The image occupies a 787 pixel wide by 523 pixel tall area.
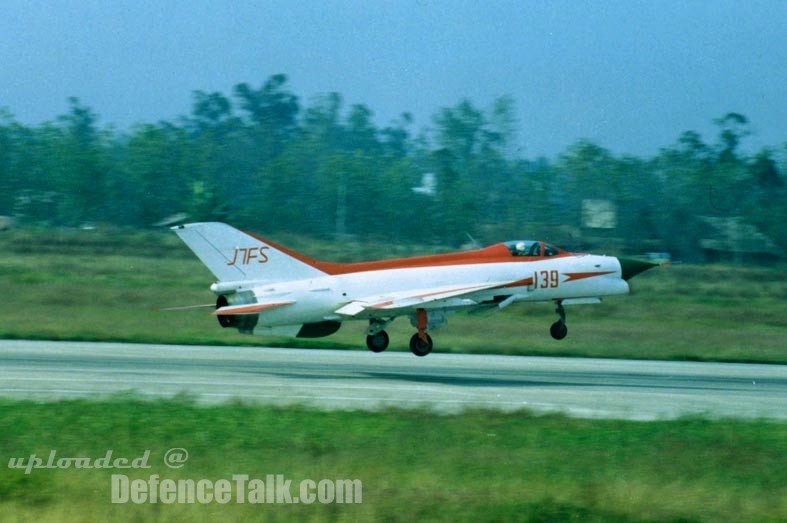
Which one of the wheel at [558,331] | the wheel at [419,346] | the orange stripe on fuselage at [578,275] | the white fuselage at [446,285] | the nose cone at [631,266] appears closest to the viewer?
the white fuselage at [446,285]

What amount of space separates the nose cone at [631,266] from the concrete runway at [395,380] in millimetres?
2378

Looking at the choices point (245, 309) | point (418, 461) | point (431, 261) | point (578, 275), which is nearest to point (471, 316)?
point (578, 275)

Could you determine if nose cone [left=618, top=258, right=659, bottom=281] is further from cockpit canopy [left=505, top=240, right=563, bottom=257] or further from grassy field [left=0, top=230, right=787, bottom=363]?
grassy field [left=0, top=230, right=787, bottom=363]

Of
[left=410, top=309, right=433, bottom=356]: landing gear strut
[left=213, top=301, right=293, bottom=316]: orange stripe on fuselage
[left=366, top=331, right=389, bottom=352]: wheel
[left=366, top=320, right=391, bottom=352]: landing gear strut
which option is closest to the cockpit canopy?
[left=410, top=309, right=433, bottom=356]: landing gear strut

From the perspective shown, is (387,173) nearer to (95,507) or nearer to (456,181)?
(456,181)

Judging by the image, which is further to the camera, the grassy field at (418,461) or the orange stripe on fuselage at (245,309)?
the orange stripe on fuselage at (245,309)

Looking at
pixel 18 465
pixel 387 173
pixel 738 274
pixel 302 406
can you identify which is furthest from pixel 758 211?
pixel 18 465

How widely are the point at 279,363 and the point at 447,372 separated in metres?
4.03

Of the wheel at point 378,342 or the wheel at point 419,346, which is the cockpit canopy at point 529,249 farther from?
the wheel at point 378,342

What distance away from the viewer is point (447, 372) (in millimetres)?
23438

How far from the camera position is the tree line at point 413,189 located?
80.6m

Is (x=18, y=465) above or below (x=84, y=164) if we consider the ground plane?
below

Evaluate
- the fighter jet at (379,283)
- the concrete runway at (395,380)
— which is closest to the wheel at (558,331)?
the fighter jet at (379,283)

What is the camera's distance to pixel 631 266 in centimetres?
2759
